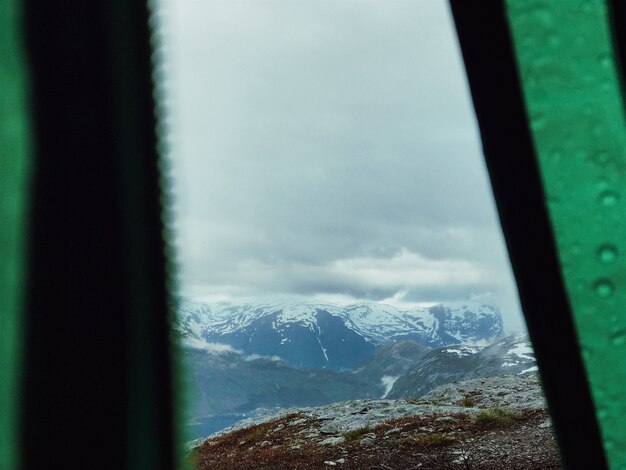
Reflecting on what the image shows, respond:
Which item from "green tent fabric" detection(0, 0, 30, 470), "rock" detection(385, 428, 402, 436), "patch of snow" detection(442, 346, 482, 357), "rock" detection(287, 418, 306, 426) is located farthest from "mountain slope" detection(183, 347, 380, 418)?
"green tent fabric" detection(0, 0, 30, 470)

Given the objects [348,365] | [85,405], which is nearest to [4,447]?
[85,405]

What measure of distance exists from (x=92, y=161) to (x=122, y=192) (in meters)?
0.05

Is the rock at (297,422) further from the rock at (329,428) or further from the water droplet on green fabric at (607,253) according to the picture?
the water droplet on green fabric at (607,253)

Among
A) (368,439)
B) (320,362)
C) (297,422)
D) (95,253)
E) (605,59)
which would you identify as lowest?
(320,362)

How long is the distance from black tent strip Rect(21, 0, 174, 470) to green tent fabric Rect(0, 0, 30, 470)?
1cm

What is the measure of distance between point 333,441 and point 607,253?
19.7 ft

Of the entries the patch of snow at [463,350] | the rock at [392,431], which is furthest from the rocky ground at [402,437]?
the patch of snow at [463,350]

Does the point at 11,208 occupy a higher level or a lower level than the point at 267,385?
higher

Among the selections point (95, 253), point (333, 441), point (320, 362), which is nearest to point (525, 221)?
point (95, 253)

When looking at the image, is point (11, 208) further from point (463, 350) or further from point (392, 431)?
point (463, 350)

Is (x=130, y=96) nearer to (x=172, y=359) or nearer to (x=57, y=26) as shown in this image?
(x=57, y=26)

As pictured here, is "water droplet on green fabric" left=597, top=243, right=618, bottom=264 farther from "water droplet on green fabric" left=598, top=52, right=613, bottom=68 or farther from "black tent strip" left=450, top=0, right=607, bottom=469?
"water droplet on green fabric" left=598, top=52, right=613, bottom=68

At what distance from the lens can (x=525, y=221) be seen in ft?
1.97

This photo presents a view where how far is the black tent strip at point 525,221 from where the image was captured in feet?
1.88
